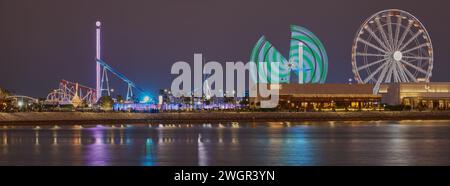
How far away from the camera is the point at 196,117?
263 feet

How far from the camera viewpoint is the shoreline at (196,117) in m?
74.9

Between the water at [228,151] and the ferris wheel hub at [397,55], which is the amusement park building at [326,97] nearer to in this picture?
the ferris wheel hub at [397,55]

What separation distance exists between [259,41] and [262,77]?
21.6 ft

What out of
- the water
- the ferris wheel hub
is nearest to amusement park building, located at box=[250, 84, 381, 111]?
the ferris wheel hub

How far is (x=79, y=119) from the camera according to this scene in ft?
253

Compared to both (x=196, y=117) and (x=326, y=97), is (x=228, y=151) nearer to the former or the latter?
(x=196, y=117)

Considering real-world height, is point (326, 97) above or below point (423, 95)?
below

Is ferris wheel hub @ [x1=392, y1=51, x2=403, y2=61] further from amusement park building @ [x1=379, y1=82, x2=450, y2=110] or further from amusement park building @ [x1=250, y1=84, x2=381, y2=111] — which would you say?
amusement park building @ [x1=379, y1=82, x2=450, y2=110]

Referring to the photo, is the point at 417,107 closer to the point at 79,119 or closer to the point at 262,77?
the point at 262,77

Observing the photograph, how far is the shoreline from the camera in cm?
7488

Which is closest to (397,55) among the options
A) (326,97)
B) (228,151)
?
(326,97)

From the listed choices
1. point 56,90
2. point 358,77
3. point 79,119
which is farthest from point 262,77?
point 56,90

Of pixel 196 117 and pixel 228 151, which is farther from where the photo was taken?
pixel 196 117

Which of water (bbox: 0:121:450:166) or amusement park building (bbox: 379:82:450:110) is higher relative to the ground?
amusement park building (bbox: 379:82:450:110)
